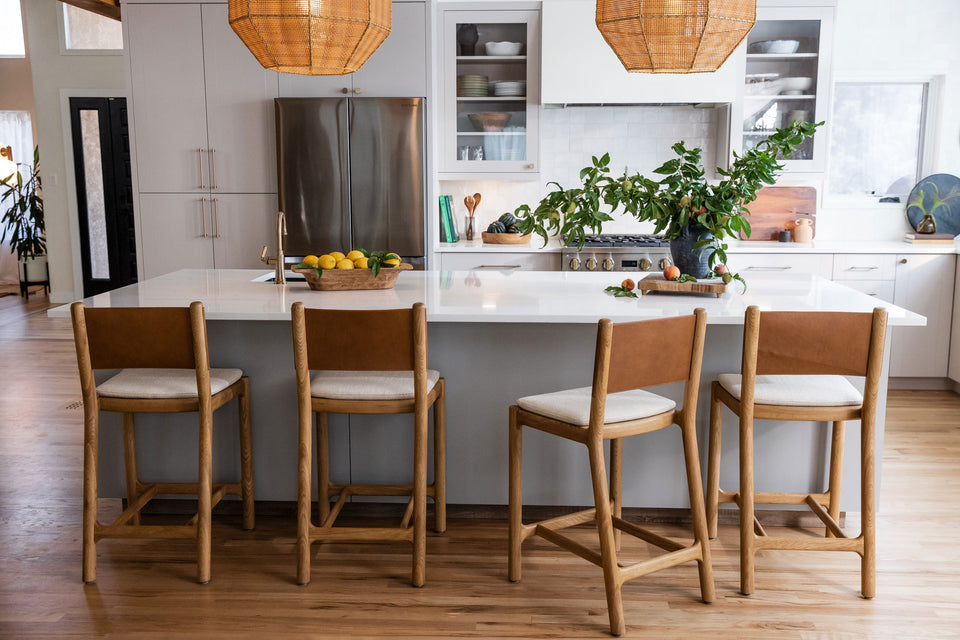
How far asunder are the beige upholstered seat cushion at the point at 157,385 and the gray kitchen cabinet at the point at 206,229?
2273 millimetres

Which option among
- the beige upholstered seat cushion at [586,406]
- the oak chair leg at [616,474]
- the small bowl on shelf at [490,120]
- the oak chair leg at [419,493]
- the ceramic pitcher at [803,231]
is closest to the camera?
the beige upholstered seat cushion at [586,406]

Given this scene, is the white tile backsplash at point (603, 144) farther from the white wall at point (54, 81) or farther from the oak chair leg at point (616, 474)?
the white wall at point (54, 81)

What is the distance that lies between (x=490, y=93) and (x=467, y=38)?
1.14 ft

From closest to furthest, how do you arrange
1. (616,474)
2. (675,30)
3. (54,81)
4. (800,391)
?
(800,391) < (675,30) < (616,474) < (54,81)

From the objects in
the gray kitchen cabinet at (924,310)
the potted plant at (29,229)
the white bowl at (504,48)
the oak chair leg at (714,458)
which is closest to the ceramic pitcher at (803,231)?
the gray kitchen cabinet at (924,310)

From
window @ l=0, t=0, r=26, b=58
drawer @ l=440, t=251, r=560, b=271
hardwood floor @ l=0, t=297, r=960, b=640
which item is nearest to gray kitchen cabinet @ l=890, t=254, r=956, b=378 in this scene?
hardwood floor @ l=0, t=297, r=960, b=640

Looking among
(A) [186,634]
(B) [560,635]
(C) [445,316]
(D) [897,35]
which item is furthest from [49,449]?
(D) [897,35]

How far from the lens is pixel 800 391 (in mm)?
2576

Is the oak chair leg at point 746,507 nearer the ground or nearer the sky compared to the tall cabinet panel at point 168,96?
nearer the ground

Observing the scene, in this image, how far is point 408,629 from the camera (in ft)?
7.79

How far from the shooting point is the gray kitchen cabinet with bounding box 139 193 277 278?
4.95 metres

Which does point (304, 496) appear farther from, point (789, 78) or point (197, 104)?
point (789, 78)

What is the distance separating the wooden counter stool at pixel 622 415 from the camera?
2.26m

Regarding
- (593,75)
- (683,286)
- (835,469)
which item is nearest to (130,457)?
(683,286)
